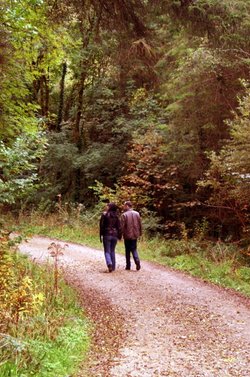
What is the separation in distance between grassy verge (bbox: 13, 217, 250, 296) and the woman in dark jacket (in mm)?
1973

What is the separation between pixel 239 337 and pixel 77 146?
1893 centimetres

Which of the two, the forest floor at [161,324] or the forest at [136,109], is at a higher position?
the forest at [136,109]

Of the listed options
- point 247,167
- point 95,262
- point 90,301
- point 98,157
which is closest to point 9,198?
point 90,301

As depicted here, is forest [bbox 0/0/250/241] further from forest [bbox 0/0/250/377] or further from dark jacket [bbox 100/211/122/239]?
dark jacket [bbox 100/211/122/239]

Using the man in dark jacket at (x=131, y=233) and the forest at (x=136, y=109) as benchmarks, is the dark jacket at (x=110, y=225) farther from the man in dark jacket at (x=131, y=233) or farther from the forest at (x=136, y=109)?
the forest at (x=136, y=109)

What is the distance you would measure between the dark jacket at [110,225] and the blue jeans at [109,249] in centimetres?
10

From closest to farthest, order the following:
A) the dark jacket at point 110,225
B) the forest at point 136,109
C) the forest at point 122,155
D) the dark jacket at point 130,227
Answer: the forest at point 122,155 < the forest at point 136,109 < the dark jacket at point 110,225 < the dark jacket at point 130,227

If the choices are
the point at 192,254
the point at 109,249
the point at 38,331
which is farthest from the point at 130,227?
the point at 38,331

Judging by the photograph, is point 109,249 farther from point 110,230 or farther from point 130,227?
point 130,227

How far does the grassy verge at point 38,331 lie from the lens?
5.15 metres

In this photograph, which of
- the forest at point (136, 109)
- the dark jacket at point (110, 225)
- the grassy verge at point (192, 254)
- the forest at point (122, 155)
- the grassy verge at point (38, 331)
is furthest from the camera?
the dark jacket at point (110, 225)

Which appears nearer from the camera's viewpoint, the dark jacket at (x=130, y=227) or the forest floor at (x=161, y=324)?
the forest floor at (x=161, y=324)

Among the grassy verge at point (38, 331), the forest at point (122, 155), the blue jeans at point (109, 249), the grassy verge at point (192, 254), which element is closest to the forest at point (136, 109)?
the forest at point (122, 155)

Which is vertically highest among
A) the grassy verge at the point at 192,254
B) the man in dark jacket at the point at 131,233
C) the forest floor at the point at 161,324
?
the man in dark jacket at the point at 131,233
